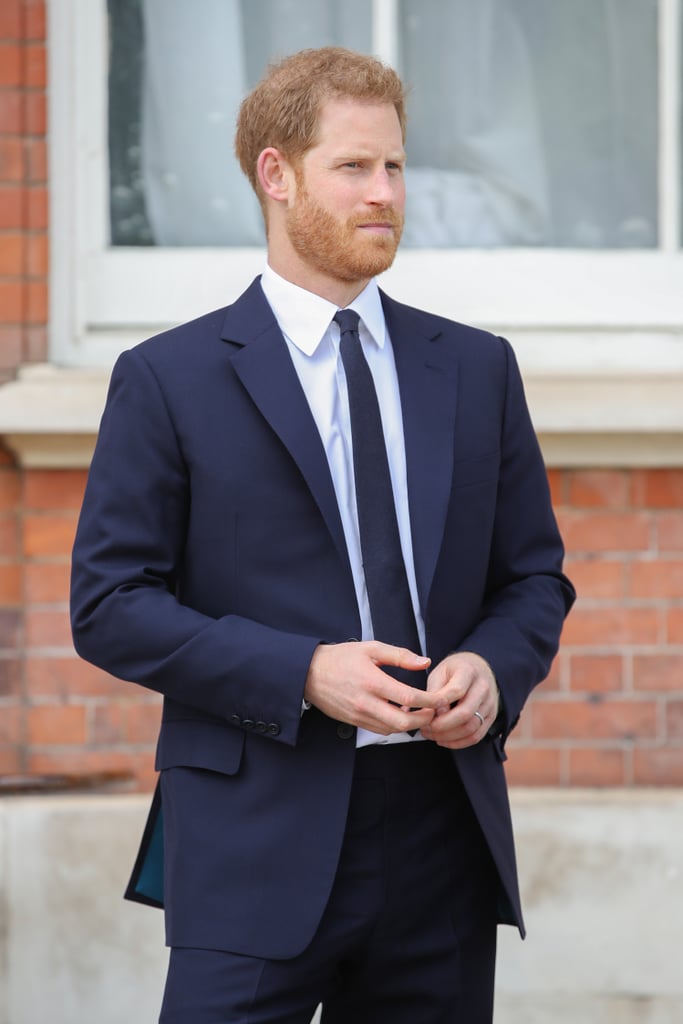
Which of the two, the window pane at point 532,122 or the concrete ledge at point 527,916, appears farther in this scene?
the window pane at point 532,122

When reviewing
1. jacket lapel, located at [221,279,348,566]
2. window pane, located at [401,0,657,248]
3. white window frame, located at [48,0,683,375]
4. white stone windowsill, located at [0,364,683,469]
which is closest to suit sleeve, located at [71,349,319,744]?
jacket lapel, located at [221,279,348,566]

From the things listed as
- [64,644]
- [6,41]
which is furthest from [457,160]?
[64,644]

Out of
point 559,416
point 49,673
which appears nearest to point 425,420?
point 559,416

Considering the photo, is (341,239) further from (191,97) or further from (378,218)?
(191,97)

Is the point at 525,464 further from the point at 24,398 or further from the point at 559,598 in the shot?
the point at 24,398

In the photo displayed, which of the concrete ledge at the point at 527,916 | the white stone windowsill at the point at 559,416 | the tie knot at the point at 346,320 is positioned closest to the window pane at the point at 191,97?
the white stone windowsill at the point at 559,416

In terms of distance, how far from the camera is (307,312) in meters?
2.21

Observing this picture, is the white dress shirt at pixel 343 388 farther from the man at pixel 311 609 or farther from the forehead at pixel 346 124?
the forehead at pixel 346 124

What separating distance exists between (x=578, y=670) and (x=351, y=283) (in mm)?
1742

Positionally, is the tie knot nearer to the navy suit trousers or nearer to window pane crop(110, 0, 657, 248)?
the navy suit trousers

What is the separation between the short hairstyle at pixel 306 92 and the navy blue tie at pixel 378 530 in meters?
0.35

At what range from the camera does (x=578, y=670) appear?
3689 millimetres

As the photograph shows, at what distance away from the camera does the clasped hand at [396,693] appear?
1.93 meters

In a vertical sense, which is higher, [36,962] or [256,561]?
[256,561]
